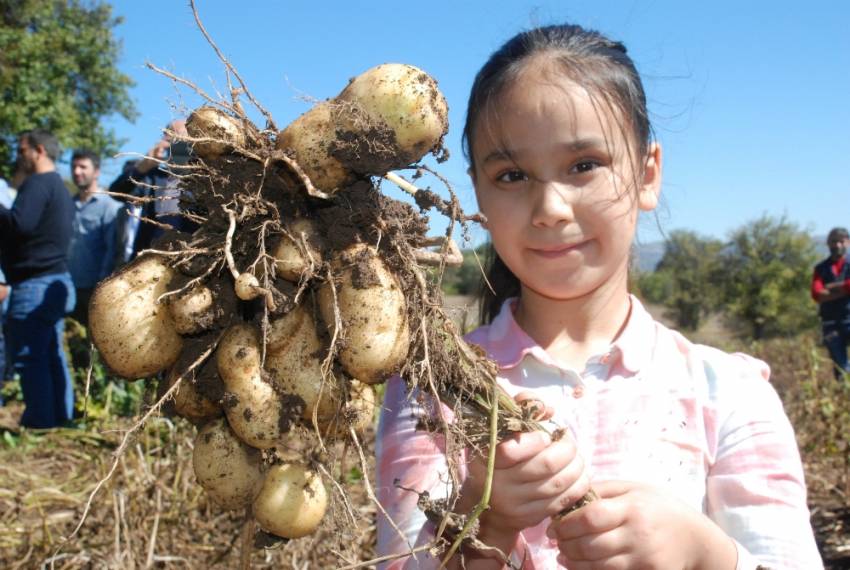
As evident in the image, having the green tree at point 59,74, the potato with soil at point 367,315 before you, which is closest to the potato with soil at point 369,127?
the potato with soil at point 367,315

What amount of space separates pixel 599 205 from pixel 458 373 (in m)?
0.51

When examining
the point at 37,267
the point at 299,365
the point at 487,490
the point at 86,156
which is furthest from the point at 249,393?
the point at 86,156

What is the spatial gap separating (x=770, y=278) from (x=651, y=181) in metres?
35.7

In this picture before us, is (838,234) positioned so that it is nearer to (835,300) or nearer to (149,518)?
(835,300)

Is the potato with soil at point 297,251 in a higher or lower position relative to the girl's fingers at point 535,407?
higher

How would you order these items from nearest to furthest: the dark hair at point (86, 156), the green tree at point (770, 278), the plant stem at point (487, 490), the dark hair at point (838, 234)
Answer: the plant stem at point (487, 490)
the dark hair at point (86, 156)
the dark hair at point (838, 234)
the green tree at point (770, 278)

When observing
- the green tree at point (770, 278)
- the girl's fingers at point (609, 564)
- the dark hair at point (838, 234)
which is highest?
the green tree at point (770, 278)

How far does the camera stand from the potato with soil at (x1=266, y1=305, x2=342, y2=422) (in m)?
1.26

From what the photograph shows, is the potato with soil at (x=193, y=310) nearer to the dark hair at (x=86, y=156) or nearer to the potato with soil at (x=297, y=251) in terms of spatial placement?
the potato with soil at (x=297, y=251)

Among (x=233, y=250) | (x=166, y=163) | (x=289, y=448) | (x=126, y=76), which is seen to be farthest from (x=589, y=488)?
(x=126, y=76)

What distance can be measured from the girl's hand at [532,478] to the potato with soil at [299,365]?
1.06 ft

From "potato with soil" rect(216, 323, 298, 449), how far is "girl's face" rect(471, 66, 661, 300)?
64 centimetres

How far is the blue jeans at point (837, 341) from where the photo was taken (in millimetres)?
7855

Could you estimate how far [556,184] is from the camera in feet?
4.86
